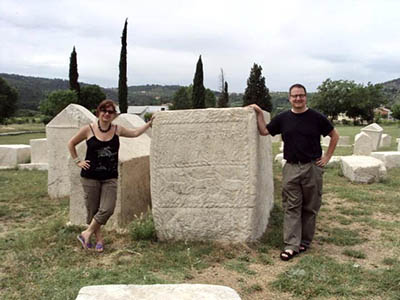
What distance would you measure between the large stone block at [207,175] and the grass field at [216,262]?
0.17 metres

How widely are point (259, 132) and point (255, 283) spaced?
1.53 m

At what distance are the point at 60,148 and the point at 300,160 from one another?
4367 mm

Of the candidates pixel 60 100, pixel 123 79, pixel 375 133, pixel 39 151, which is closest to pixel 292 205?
pixel 39 151

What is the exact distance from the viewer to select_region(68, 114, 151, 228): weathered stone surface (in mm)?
4391

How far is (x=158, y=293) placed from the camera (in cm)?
202

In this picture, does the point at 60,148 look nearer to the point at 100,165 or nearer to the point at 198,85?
the point at 100,165

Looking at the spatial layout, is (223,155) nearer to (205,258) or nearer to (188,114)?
(188,114)

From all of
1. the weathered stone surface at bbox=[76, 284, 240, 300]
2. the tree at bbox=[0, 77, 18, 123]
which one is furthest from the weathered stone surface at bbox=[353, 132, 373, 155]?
the tree at bbox=[0, 77, 18, 123]

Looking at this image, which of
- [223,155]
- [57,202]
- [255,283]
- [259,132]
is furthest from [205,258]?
[57,202]

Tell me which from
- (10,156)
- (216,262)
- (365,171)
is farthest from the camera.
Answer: (10,156)

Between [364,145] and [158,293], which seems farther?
[364,145]

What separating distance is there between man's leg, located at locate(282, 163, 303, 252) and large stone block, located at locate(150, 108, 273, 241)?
30 centimetres

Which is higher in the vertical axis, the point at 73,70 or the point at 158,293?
the point at 73,70

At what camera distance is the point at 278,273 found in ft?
10.8
